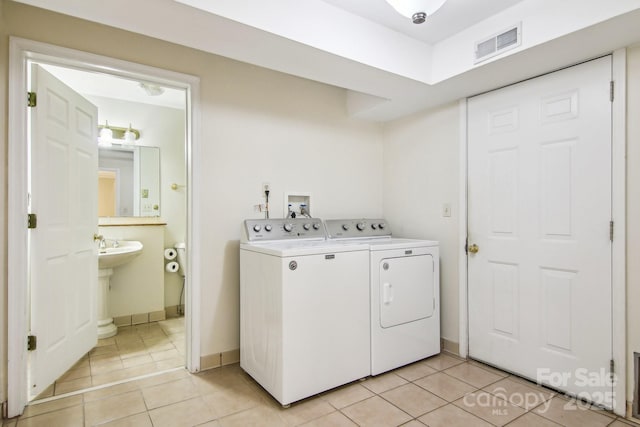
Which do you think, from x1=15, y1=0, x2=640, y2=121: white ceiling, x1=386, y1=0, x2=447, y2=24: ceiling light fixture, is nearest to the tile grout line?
x1=15, y1=0, x2=640, y2=121: white ceiling

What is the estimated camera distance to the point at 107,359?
2721 millimetres

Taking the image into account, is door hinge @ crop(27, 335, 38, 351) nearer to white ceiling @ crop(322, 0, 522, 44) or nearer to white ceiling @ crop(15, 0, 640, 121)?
white ceiling @ crop(15, 0, 640, 121)

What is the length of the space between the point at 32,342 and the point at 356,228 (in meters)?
2.34

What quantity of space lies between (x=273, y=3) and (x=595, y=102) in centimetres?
193

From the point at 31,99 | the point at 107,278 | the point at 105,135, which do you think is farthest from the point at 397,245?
the point at 105,135

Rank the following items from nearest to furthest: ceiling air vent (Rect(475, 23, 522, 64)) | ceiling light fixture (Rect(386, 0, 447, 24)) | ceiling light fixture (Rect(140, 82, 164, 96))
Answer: ceiling light fixture (Rect(386, 0, 447, 24))
ceiling air vent (Rect(475, 23, 522, 64))
ceiling light fixture (Rect(140, 82, 164, 96))

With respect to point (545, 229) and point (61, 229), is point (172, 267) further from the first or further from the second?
point (545, 229)

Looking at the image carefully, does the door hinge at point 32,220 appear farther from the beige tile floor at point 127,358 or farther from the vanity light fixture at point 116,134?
the vanity light fixture at point 116,134

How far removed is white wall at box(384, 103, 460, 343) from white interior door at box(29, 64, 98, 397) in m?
2.61

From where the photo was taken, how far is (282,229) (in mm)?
2643

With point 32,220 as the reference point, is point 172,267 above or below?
below

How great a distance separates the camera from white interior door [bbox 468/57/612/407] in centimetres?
201

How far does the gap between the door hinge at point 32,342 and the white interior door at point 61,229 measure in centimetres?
2

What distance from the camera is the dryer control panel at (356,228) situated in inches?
113
